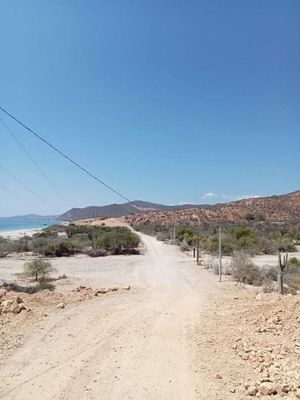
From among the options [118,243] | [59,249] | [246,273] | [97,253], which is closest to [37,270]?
[246,273]

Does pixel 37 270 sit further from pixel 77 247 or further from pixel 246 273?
pixel 77 247

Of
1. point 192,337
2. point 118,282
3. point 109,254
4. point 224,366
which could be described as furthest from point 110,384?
point 109,254

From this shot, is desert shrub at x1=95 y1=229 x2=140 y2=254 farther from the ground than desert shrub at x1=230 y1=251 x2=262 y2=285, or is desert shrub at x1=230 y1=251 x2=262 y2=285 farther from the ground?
desert shrub at x1=95 y1=229 x2=140 y2=254

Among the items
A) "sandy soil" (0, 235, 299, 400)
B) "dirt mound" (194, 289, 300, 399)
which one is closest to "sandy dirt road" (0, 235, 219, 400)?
"sandy soil" (0, 235, 299, 400)

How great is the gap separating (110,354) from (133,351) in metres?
0.55

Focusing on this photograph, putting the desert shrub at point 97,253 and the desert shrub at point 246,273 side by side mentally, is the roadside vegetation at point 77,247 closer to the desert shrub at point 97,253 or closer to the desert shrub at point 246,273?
the desert shrub at point 97,253

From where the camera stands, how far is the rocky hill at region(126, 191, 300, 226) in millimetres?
93938

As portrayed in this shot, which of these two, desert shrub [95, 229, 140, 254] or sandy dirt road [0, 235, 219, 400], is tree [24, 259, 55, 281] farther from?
desert shrub [95, 229, 140, 254]

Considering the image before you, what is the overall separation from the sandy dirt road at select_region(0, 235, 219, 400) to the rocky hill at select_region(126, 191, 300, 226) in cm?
7913

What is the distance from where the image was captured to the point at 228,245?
145 feet

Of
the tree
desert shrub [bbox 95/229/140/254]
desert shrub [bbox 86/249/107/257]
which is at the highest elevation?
desert shrub [bbox 95/229/140/254]

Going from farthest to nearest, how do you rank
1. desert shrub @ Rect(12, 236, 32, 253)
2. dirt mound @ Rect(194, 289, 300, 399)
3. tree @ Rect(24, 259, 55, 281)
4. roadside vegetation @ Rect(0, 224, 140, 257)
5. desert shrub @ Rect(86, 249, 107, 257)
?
desert shrub @ Rect(12, 236, 32, 253), roadside vegetation @ Rect(0, 224, 140, 257), desert shrub @ Rect(86, 249, 107, 257), tree @ Rect(24, 259, 55, 281), dirt mound @ Rect(194, 289, 300, 399)

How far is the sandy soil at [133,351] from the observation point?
7504 millimetres

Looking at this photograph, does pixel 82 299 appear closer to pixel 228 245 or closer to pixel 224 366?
pixel 224 366
